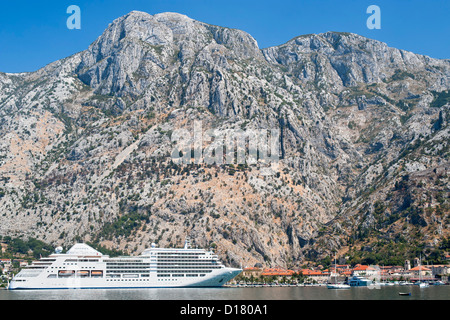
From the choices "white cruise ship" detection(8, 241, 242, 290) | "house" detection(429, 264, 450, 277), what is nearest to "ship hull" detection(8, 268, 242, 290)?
"white cruise ship" detection(8, 241, 242, 290)

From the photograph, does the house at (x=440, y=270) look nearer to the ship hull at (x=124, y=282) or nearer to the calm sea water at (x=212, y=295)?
the calm sea water at (x=212, y=295)

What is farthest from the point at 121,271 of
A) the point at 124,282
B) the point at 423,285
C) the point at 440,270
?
the point at 440,270

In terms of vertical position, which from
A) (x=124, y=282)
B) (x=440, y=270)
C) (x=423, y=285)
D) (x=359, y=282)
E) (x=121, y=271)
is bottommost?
(x=423, y=285)

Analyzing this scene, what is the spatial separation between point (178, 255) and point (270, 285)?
41987mm

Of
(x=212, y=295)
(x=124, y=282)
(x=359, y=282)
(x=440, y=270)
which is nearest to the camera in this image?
(x=212, y=295)

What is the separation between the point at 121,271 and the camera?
16612 centimetres

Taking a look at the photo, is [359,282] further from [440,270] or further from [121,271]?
[121,271]

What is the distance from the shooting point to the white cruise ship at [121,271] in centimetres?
15712

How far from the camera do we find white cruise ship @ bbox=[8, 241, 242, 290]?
516 ft

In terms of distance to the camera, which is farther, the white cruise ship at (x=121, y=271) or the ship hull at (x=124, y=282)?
the white cruise ship at (x=121, y=271)

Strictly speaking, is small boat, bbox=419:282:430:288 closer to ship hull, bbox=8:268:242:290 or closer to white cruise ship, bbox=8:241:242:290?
ship hull, bbox=8:268:242:290

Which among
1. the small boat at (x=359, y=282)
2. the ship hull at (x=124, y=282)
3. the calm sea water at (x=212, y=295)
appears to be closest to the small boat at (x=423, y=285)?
the small boat at (x=359, y=282)

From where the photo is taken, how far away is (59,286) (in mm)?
156750

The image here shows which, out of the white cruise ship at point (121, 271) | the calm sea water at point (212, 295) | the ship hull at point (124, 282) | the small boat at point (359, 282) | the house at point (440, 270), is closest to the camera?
the calm sea water at point (212, 295)
